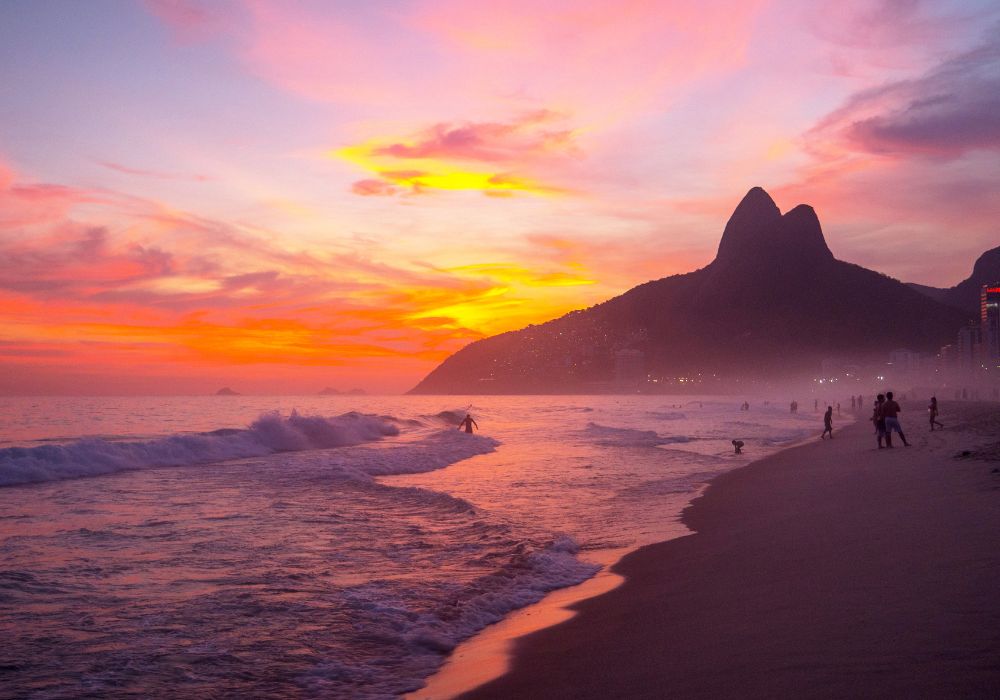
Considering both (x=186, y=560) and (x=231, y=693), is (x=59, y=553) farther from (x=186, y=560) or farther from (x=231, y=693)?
(x=231, y=693)

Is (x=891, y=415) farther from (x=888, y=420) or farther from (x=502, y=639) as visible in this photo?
(x=502, y=639)

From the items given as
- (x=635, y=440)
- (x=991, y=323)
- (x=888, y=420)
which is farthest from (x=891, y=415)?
(x=991, y=323)

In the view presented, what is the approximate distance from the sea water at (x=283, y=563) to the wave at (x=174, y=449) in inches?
9.2

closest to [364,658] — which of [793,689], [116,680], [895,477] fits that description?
[116,680]

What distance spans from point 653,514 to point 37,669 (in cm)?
1176

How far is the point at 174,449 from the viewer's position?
32.5m

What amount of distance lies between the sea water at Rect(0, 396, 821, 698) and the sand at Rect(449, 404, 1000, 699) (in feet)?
4.19

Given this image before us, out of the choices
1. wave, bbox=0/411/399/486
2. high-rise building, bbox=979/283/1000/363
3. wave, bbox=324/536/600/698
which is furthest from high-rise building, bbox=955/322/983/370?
wave, bbox=324/536/600/698

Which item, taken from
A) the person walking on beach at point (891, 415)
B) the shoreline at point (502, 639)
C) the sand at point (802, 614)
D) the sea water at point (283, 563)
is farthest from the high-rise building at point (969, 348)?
the shoreline at point (502, 639)

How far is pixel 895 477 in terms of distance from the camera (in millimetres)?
16344

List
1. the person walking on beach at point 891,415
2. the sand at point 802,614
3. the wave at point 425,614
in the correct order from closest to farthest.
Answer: the sand at point 802,614
the wave at point 425,614
the person walking on beach at point 891,415

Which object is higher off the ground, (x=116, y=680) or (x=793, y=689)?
(x=793, y=689)

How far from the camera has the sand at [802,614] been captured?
4.77m

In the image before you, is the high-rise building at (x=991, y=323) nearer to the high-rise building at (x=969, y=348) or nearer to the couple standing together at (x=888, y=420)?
the high-rise building at (x=969, y=348)
